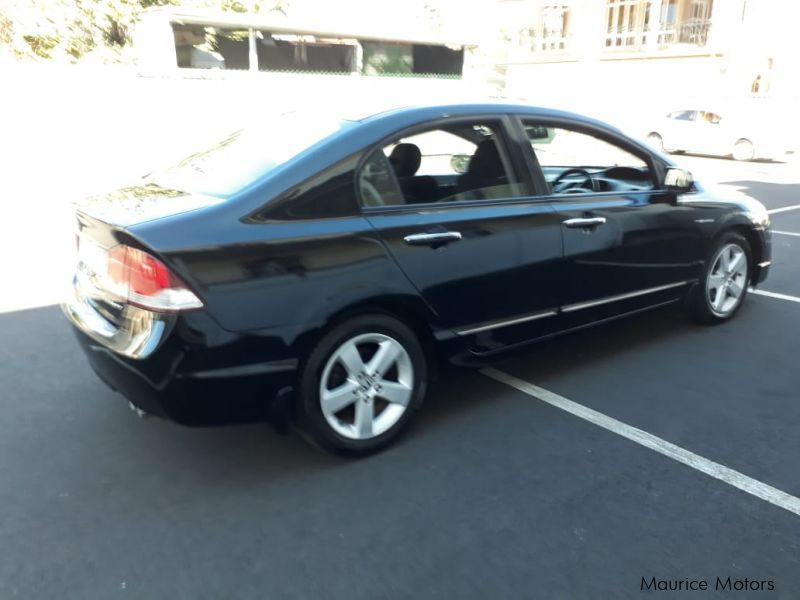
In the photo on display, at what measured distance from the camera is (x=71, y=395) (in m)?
3.89

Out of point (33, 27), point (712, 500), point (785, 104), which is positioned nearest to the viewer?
point (712, 500)

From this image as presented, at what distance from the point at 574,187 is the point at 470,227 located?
4.42 ft

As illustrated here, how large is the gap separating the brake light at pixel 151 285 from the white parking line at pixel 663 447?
6.88ft

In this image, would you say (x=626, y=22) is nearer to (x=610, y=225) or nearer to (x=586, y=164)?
(x=586, y=164)

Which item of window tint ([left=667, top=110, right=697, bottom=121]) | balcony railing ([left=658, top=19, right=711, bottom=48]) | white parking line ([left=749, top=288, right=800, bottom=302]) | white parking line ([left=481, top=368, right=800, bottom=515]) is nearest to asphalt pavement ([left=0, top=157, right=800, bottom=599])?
white parking line ([left=481, top=368, right=800, bottom=515])

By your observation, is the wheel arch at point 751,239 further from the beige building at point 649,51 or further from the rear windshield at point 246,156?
the beige building at point 649,51

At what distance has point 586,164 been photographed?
496 centimetres

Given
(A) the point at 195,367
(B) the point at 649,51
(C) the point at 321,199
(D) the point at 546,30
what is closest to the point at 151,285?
(A) the point at 195,367

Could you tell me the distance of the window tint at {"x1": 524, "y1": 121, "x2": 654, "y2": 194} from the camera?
13.8 feet

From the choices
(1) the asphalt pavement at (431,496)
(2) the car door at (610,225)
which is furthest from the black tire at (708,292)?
(1) the asphalt pavement at (431,496)

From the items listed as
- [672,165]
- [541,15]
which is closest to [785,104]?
[541,15]

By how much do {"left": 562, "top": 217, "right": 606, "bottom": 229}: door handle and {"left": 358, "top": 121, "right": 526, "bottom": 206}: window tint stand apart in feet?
1.19

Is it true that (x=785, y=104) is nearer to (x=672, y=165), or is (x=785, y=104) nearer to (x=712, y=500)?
(x=672, y=165)

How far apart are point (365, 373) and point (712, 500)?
1.61 m
